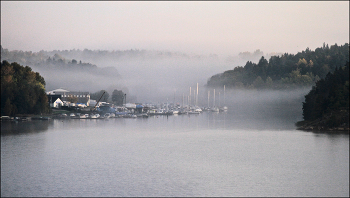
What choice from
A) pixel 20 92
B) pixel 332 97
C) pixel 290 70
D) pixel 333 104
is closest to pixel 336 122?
pixel 333 104

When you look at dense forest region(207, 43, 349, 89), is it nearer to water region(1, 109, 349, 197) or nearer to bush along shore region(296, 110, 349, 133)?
bush along shore region(296, 110, 349, 133)

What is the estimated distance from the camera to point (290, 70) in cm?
13312

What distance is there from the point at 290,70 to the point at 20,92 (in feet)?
321

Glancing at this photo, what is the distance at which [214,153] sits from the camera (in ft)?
100

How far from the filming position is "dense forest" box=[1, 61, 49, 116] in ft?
184

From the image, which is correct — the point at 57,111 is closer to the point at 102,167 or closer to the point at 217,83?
the point at 102,167

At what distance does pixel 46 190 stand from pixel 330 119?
109 ft

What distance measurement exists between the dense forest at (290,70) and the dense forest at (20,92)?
84.8 metres

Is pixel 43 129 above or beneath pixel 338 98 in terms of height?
beneath

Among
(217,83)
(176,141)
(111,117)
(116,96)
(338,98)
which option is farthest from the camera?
(217,83)

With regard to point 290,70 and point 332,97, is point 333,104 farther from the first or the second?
point 290,70

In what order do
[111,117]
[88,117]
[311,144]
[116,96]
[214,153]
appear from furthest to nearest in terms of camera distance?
[116,96]
[111,117]
[88,117]
[311,144]
[214,153]

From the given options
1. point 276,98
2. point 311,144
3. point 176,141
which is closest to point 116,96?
point 276,98

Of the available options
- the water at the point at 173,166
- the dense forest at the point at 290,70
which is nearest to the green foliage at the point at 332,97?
the water at the point at 173,166
